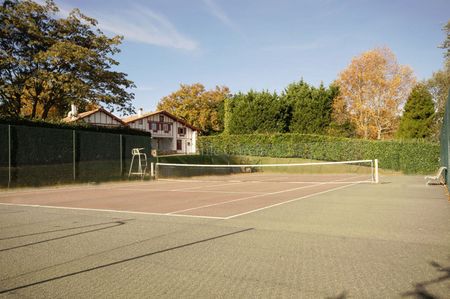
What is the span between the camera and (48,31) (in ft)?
84.9

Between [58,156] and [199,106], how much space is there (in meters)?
51.9

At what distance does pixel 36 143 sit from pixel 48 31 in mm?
11023

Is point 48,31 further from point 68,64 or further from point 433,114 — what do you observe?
point 433,114

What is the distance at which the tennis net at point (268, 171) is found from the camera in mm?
25484

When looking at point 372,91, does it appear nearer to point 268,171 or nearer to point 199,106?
point 268,171

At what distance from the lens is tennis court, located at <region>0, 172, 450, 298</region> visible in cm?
376

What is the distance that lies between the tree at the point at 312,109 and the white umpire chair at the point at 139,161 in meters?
27.1

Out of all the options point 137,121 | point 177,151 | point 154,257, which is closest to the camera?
point 154,257

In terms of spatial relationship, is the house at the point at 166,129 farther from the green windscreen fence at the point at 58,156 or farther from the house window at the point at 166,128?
the green windscreen fence at the point at 58,156

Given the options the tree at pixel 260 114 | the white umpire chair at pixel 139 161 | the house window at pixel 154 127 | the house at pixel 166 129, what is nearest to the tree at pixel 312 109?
the tree at pixel 260 114

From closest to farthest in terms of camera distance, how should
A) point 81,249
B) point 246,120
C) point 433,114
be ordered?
1. point 81,249
2. point 433,114
3. point 246,120

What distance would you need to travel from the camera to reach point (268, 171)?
118 feet

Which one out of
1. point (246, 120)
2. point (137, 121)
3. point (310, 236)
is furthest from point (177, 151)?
point (310, 236)

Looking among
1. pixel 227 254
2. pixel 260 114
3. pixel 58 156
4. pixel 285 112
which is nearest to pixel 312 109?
pixel 285 112
